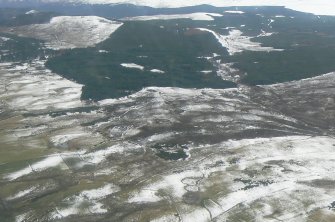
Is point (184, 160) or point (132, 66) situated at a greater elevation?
point (184, 160)

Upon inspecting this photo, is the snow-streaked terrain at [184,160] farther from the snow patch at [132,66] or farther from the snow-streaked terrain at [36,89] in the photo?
the snow patch at [132,66]

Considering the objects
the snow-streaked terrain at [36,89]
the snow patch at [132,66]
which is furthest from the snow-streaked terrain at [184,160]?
the snow patch at [132,66]

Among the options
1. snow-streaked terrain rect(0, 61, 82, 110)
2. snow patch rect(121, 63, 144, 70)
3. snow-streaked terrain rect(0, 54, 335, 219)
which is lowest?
snow-streaked terrain rect(0, 61, 82, 110)

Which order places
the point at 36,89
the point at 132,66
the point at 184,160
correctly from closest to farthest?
1. the point at 184,160
2. the point at 36,89
3. the point at 132,66

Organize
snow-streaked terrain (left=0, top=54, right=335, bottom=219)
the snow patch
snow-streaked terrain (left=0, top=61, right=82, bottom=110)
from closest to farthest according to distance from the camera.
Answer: snow-streaked terrain (left=0, top=54, right=335, bottom=219)
snow-streaked terrain (left=0, top=61, right=82, bottom=110)
the snow patch

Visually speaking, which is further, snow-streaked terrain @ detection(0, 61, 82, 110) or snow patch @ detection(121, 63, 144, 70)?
snow patch @ detection(121, 63, 144, 70)

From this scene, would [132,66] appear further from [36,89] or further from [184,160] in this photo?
[184,160]

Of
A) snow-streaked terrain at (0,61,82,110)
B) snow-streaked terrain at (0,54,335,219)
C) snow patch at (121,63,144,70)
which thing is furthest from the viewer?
snow patch at (121,63,144,70)

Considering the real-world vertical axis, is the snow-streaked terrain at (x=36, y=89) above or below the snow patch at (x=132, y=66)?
below

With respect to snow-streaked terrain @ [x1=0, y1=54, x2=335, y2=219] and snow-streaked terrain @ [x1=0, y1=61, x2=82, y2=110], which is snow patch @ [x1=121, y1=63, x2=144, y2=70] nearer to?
snow-streaked terrain @ [x1=0, y1=61, x2=82, y2=110]

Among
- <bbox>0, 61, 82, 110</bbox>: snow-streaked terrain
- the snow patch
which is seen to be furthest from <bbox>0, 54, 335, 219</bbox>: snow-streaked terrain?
the snow patch

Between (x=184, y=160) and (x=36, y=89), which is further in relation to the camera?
(x=36, y=89)

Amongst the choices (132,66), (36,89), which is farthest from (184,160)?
(132,66)
